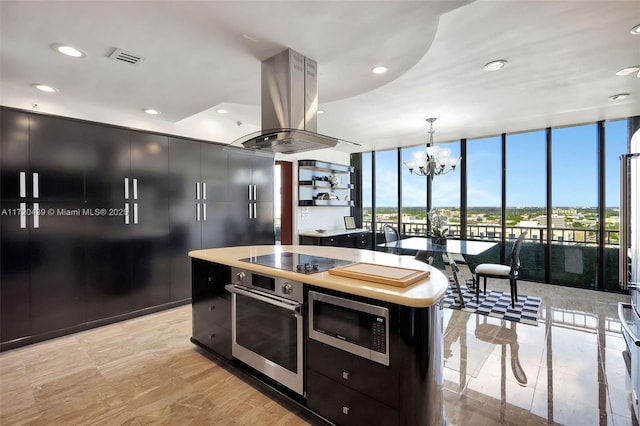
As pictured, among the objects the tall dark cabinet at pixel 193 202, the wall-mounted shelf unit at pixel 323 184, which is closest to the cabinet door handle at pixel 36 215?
the tall dark cabinet at pixel 193 202

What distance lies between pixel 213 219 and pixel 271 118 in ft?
7.90

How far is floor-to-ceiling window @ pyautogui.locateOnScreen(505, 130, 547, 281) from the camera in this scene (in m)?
5.15

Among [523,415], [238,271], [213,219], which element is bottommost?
[523,415]

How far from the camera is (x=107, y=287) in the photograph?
11.3 ft

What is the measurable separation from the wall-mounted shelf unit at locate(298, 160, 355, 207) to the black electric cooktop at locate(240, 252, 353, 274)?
329cm

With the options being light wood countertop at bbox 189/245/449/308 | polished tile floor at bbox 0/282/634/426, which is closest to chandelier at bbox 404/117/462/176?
polished tile floor at bbox 0/282/634/426

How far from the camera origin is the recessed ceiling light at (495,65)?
2666 millimetres

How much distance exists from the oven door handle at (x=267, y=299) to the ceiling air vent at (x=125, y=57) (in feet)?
6.27

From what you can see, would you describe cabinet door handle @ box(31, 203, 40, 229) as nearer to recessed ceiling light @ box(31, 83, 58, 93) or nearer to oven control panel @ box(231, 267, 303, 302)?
recessed ceiling light @ box(31, 83, 58, 93)

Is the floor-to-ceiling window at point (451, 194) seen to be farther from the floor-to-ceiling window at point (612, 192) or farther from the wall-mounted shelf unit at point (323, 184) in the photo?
the floor-to-ceiling window at point (612, 192)

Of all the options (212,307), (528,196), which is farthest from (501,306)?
(212,307)

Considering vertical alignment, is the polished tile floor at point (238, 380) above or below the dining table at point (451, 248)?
below

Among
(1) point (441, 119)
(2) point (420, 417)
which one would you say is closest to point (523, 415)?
(2) point (420, 417)

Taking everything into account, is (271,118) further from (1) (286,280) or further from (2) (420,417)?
(2) (420,417)
